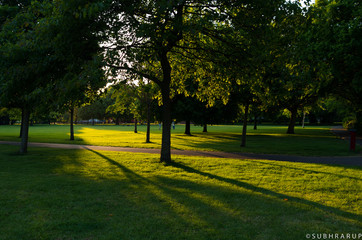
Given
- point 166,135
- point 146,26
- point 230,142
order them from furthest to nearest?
point 230,142 → point 166,135 → point 146,26

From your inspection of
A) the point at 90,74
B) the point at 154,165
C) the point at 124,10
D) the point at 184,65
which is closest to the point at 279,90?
the point at 184,65

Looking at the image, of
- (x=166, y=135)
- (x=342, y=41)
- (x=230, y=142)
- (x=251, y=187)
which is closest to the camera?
(x=251, y=187)

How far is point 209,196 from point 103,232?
282 cm

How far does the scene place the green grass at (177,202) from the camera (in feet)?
13.9

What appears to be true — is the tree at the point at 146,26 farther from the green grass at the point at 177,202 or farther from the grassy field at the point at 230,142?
the grassy field at the point at 230,142

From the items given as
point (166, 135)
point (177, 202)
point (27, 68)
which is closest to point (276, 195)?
point (177, 202)

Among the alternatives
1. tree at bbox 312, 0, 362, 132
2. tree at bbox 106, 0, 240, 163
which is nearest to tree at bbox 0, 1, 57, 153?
tree at bbox 106, 0, 240, 163

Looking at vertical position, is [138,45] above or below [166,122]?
above

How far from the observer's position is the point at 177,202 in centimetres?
571

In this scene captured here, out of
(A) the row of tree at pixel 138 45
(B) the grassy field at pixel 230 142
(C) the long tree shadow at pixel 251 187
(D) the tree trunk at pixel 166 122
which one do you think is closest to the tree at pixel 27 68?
(A) the row of tree at pixel 138 45

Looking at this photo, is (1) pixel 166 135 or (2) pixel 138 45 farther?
(1) pixel 166 135

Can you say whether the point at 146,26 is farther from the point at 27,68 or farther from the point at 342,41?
the point at 342,41

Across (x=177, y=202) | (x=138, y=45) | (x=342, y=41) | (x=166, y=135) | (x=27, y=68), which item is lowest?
(x=177, y=202)

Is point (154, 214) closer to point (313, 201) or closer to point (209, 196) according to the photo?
point (209, 196)
